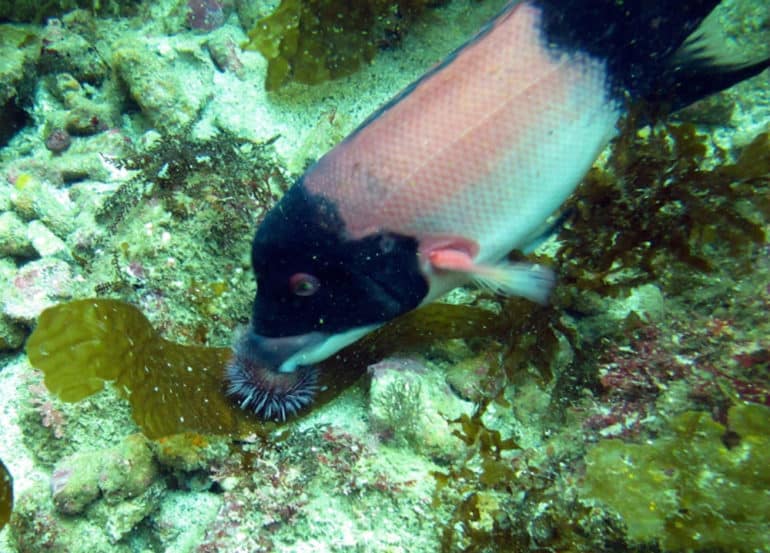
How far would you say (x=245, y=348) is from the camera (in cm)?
257

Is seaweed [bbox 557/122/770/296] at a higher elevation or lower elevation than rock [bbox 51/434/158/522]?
higher

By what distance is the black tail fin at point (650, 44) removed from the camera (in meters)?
A: 2.27

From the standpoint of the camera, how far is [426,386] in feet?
9.01

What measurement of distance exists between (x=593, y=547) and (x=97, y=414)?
2781 mm

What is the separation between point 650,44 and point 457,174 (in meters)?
1.21

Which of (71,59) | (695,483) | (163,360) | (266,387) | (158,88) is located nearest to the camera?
(695,483)

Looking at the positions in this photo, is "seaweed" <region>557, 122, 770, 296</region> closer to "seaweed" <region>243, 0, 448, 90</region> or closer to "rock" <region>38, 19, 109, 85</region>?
"seaweed" <region>243, 0, 448, 90</region>

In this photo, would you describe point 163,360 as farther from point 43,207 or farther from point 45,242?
point 43,207

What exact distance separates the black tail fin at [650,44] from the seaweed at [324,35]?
269 cm

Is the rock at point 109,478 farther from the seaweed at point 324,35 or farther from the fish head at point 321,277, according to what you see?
the seaweed at point 324,35

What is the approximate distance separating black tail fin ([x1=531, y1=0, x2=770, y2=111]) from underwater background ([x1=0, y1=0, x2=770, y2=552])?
244 millimetres

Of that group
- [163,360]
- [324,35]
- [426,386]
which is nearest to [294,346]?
[426,386]

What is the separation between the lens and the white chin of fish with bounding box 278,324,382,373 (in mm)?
2420

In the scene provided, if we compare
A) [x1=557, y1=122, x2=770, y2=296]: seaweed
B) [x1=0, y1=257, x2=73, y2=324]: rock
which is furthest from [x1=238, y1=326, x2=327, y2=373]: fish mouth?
[x1=0, y1=257, x2=73, y2=324]: rock
